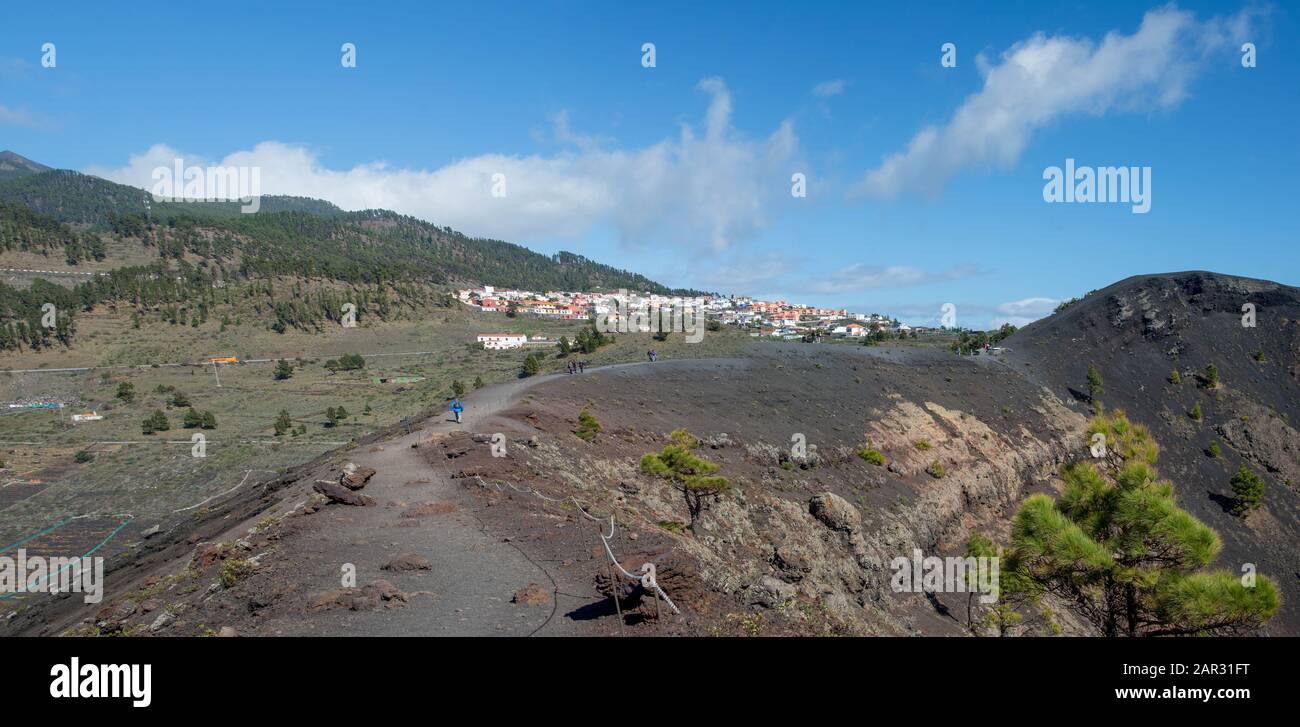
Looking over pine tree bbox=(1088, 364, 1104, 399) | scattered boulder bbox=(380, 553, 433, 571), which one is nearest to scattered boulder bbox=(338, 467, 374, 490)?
scattered boulder bbox=(380, 553, 433, 571)

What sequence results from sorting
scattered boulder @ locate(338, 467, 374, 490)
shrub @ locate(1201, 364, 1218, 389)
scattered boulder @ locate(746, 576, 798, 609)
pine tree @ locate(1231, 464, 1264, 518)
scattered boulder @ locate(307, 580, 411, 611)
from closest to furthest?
scattered boulder @ locate(307, 580, 411, 611)
scattered boulder @ locate(746, 576, 798, 609)
scattered boulder @ locate(338, 467, 374, 490)
pine tree @ locate(1231, 464, 1264, 518)
shrub @ locate(1201, 364, 1218, 389)

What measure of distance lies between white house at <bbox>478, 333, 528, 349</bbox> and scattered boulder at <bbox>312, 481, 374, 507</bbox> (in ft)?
208

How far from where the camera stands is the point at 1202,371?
173ft

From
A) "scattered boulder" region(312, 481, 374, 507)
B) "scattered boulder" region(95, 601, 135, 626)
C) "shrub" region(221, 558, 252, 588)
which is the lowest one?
"scattered boulder" region(95, 601, 135, 626)

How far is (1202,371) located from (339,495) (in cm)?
6522

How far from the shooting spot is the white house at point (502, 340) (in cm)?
7950

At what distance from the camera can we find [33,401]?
52031 mm

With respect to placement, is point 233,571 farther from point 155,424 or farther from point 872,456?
point 155,424

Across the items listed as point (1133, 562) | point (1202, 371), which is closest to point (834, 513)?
point (1133, 562)

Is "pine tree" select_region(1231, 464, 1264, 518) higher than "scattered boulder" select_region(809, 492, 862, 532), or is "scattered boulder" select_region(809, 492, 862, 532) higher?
"scattered boulder" select_region(809, 492, 862, 532)

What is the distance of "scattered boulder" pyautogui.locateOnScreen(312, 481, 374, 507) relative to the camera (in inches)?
515

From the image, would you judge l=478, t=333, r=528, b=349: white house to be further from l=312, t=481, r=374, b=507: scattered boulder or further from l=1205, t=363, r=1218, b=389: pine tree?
l=1205, t=363, r=1218, b=389: pine tree
